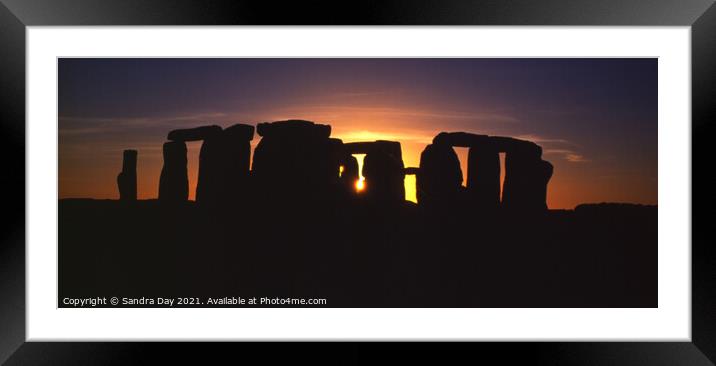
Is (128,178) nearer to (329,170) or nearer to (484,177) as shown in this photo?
(329,170)

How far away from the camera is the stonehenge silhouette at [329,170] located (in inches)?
189

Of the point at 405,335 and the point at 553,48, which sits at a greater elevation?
the point at 553,48

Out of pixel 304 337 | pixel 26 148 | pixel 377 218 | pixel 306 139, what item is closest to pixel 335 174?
pixel 306 139

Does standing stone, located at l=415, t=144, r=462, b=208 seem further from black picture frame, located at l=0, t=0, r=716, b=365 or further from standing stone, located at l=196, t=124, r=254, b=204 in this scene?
black picture frame, located at l=0, t=0, r=716, b=365

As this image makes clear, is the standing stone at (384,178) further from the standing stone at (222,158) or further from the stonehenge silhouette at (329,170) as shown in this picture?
the standing stone at (222,158)

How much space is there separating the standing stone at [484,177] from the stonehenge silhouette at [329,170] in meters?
0.01

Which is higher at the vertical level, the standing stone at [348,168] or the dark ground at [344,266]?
the standing stone at [348,168]

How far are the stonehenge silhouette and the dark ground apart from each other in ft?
1.51

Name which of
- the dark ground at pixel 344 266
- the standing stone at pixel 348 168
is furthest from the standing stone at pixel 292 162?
the dark ground at pixel 344 266

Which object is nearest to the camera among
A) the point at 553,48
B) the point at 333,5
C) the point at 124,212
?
the point at 333,5

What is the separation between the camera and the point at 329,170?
5.25 meters

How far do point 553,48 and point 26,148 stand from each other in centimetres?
276

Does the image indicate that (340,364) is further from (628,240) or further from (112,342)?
(628,240)

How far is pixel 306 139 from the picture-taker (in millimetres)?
5859
